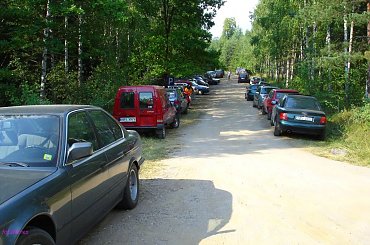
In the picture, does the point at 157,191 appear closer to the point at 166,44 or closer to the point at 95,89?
the point at 95,89

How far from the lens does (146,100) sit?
1412 cm

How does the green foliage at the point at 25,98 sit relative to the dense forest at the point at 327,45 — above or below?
below

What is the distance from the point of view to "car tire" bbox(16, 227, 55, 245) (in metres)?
3.31

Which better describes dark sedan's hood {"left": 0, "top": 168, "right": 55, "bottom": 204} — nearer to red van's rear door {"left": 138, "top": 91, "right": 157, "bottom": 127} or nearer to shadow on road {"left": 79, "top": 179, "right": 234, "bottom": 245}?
shadow on road {"left": 79, "top": 179, "right": 234, "bottom": 245}

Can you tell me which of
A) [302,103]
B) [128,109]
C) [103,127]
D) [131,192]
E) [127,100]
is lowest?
[131,192]

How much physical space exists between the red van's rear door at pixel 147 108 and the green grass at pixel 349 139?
530 cm

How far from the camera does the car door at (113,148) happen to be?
5441mm

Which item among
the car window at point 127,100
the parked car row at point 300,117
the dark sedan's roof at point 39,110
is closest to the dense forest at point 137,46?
the car window at point 127,100

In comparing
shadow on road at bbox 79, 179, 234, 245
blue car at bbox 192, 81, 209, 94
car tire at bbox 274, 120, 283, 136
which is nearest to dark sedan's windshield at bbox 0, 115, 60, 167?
shadow on road at bbox 79, 179, 234, 245

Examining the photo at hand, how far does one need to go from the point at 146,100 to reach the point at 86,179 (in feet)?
31.7

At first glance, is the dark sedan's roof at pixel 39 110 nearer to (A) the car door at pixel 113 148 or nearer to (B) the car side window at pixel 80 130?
(B) the car side window at pixel 80 130

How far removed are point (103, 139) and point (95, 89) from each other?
1394cm

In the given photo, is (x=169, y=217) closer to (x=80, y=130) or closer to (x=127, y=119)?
(x=80, y=130)

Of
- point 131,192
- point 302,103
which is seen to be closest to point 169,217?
point 131,192
